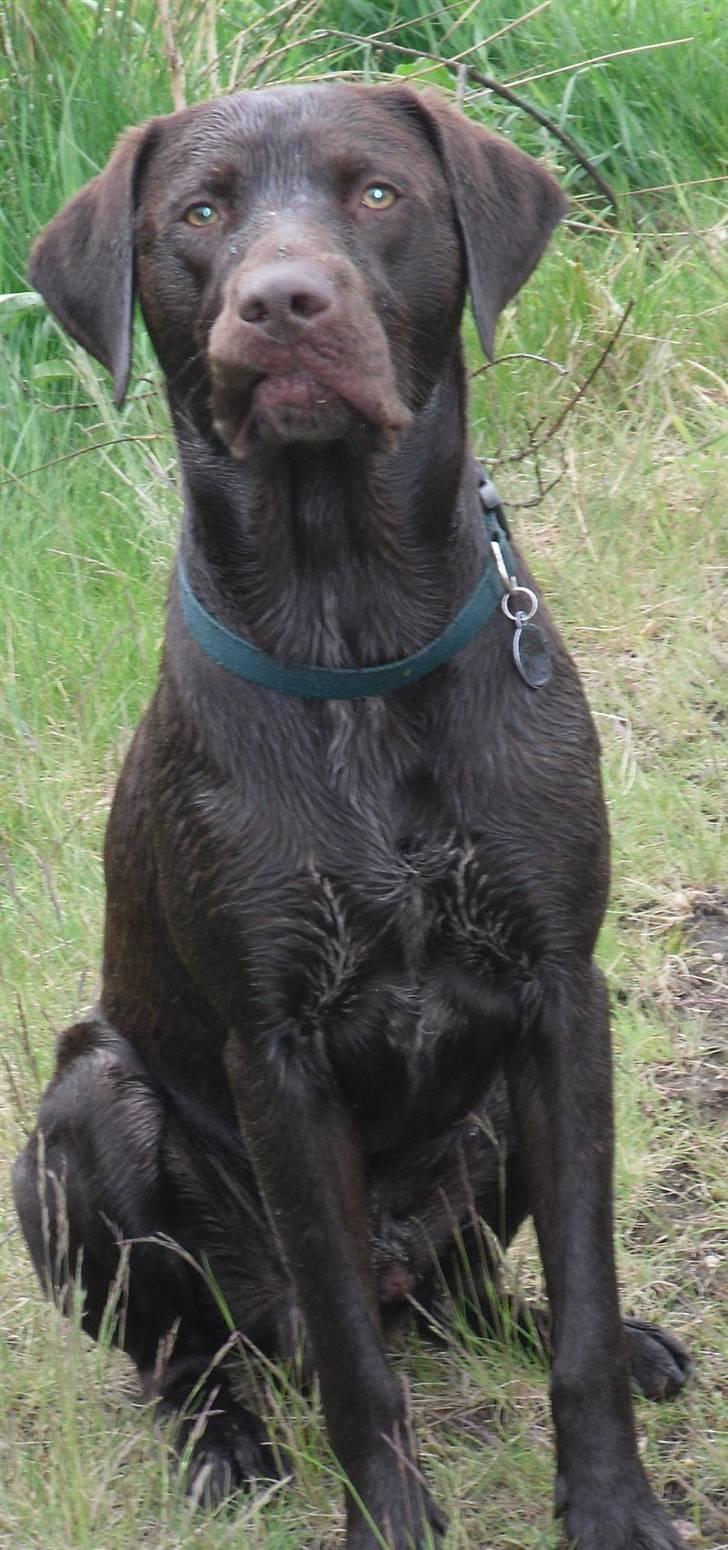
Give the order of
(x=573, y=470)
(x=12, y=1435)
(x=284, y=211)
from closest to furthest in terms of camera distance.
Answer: (x=284, y=211), (x=12, y=1435), (x=573, y=470)

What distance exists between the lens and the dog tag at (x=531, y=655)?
9.15ft

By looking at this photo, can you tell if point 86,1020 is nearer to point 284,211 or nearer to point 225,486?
point 225,486

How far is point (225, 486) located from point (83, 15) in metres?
3.51

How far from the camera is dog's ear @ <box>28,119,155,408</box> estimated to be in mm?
2861

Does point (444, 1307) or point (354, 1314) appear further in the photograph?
point (444, 1307)

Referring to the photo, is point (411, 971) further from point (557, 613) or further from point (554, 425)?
point (554, 425)

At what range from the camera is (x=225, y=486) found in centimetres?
285

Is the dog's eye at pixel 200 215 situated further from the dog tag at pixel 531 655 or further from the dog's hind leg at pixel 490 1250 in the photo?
the dog's hind leg at pixel 490 1250

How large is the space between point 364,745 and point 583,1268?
0.70m

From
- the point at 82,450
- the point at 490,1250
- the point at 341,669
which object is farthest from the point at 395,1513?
the point at 82,450

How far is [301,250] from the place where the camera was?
254cm

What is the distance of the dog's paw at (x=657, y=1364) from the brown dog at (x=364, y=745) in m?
0.33

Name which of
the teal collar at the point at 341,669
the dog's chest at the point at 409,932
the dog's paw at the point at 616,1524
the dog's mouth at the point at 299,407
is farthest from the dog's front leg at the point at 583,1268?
the dog's mouth at the point at 299,407

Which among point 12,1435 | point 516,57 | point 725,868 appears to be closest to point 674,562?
point 725,868
